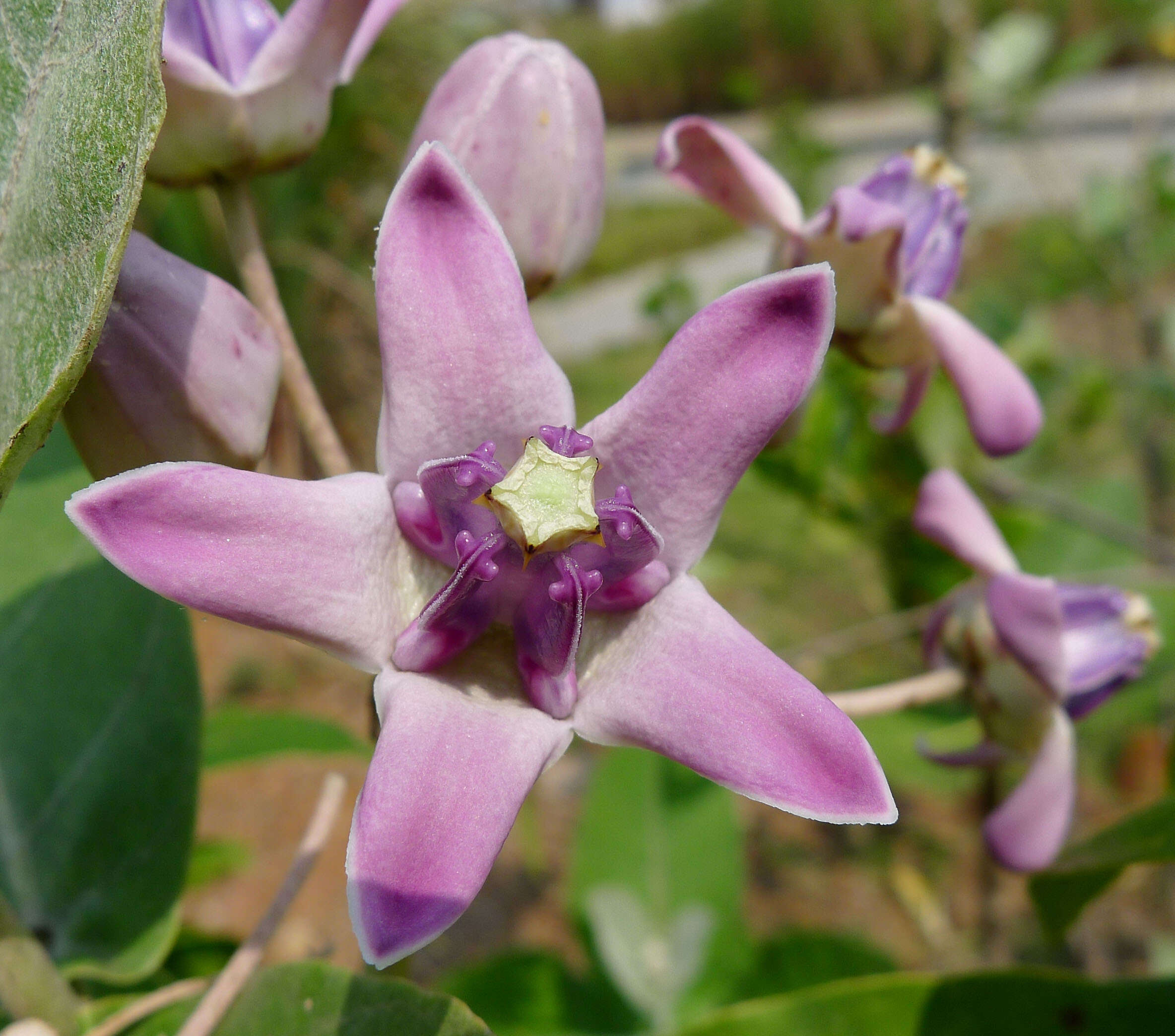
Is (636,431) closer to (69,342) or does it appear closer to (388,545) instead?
(388,545)

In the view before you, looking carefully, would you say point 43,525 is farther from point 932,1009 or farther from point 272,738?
point 932,1009

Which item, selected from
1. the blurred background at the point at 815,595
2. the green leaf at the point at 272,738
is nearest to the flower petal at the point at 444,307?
the blurred background at the point at 815,595

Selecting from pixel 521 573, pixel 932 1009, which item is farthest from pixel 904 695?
pixel 521 573

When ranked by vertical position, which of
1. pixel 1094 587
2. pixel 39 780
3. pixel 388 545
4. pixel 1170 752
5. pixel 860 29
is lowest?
pixel 860 29

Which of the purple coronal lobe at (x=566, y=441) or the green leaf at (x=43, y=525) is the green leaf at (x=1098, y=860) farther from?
the green leaf at (x=43, y=525)

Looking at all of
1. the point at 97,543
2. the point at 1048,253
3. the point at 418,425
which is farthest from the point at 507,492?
the point at 1048,253

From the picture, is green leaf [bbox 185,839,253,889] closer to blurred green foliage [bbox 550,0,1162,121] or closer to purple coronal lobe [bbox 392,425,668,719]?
purple coronal lobe [bbox 392,425,668,719]
